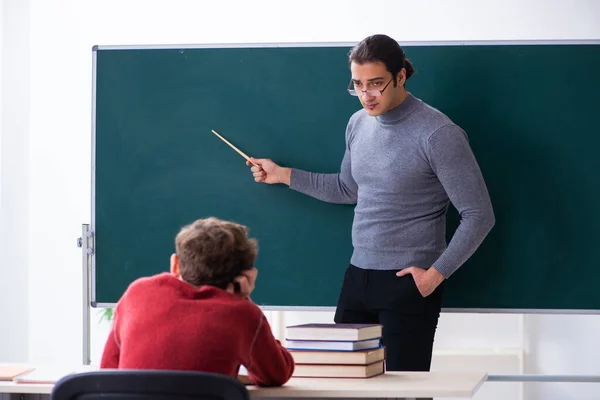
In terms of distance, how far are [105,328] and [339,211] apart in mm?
2154

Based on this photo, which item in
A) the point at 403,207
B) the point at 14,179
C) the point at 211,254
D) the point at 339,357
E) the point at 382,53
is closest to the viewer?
the point at 211,254

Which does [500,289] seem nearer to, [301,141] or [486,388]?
[301,141]

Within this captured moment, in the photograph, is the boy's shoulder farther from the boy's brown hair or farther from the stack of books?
the stack of books

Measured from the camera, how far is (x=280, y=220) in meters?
3.59

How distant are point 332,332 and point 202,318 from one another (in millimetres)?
445

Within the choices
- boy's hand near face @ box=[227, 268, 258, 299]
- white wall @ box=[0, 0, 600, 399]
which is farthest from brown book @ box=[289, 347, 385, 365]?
white wall @ box=[0, 0, 600, 399]

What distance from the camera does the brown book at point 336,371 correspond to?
2229mm

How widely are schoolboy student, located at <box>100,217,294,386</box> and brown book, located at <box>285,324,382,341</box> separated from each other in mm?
197

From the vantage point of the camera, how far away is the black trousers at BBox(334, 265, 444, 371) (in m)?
3.00

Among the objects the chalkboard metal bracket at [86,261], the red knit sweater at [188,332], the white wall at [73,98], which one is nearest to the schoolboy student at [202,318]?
the red knit sweater at [188,332]

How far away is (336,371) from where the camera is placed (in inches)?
89.0

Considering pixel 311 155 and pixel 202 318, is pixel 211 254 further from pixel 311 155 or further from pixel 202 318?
pixel 311 155

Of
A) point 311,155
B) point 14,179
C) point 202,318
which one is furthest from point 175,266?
point 14,179

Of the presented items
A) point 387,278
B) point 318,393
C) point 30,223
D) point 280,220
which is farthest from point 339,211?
point 30,223
